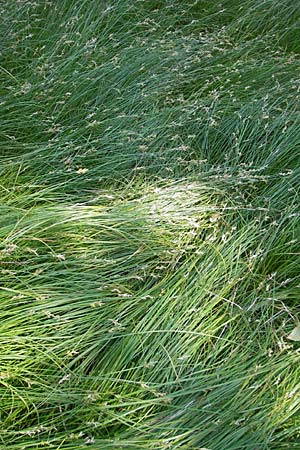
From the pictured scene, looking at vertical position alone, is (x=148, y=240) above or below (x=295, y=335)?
above

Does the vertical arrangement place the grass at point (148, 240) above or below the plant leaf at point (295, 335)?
above

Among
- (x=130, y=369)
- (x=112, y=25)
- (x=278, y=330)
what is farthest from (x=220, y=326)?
(x=112, y=25)

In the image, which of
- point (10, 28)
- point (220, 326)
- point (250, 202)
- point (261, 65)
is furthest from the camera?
point (10, 28)

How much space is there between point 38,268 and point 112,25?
1815 millimetres

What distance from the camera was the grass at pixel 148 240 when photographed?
5.52ft

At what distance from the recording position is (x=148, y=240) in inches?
81.7

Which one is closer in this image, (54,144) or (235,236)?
(235,236)

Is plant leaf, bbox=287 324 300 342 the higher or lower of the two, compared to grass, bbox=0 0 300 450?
lower

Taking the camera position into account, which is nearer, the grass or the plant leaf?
the grass

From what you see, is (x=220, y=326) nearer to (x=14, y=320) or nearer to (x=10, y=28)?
(x=14, y=320)

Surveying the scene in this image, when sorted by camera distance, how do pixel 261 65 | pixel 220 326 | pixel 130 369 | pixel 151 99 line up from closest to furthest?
pixel 130 369 < pixel 220 326 < pixel 151 99 < pixel 261 65

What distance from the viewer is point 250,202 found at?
2334mm

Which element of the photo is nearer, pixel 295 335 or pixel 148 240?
pixel 295 335

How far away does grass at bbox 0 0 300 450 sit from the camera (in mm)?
1682
